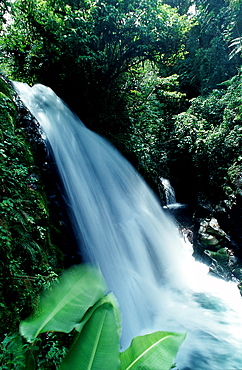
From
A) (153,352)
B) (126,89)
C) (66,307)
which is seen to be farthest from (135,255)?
(126,89)

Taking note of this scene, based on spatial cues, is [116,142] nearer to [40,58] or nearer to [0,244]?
[40,58]

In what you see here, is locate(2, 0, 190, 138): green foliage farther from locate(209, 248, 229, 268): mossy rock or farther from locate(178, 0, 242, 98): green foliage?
locate(209, 248, 229, 268): mossy rock

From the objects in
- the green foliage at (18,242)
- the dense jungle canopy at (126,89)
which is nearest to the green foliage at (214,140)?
the dense jungle canopy at (126,89)

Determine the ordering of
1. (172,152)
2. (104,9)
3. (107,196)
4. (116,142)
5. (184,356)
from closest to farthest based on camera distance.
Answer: (184,356) < (107,196) < (104,9) < (116,142) < (172,152)

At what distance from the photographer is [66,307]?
3.91ft

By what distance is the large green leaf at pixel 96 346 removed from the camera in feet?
3.00

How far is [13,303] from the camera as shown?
1.93m

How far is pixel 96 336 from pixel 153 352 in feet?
0.95

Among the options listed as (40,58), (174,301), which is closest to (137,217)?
(174,301)

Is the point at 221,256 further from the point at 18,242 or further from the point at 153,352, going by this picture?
the point at 153,352

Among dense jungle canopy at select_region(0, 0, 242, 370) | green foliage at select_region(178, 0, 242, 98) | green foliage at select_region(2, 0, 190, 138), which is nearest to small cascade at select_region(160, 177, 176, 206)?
dense jungle canopy at select_region(0, 0, 242, 370)

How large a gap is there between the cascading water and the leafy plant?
2874mm

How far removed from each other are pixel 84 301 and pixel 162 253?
5471 millimetres

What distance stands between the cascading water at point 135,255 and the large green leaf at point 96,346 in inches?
122
